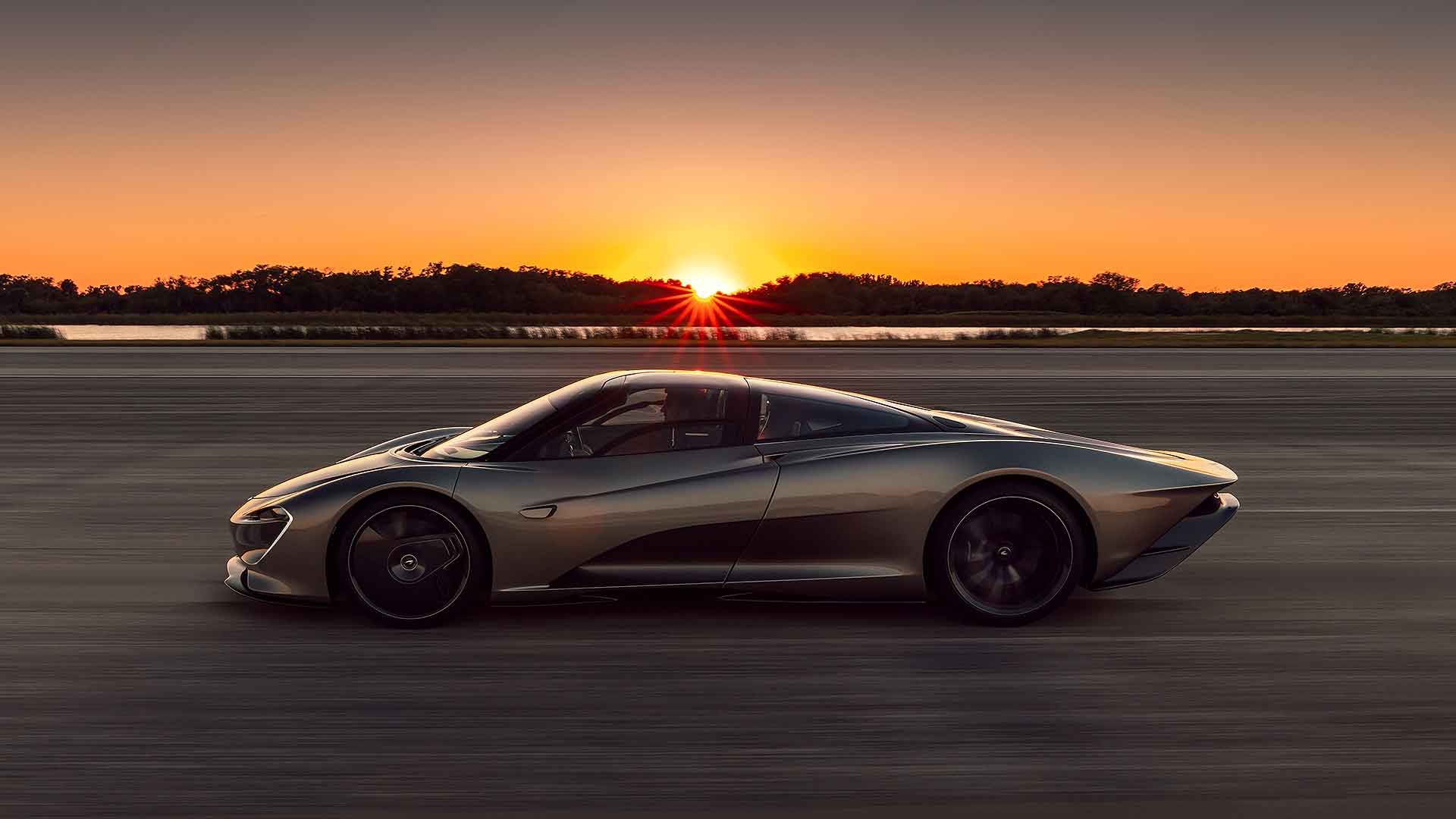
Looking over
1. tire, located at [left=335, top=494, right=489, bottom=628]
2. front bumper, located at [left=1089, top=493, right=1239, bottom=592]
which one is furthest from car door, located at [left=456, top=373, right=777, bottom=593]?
front bumper, located at [left=1089, top=493, right=1239, bottom=592]

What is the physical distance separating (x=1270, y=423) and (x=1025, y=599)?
1171 centimetres

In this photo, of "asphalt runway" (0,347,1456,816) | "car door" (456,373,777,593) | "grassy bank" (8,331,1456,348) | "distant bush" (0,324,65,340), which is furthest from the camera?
"distant bush" (0,324,65,340)

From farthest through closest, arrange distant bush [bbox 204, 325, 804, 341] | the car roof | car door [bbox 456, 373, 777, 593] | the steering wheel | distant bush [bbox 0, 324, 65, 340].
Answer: distant bush [bbox 0, 324, 65, 340]
distant bush [bbox 204, 325, 804, 341]
the car roof
the steering wheel
car door [bbox 456, 373, 777, 593]

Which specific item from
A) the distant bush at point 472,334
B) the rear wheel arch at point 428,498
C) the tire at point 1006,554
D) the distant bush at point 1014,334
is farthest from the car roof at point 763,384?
the distant bush at point 1014,334

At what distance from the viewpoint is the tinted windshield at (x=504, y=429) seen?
5707 mm

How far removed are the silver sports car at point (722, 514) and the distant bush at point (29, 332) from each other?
4783 cm

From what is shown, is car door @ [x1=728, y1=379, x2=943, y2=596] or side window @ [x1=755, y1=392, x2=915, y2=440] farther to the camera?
side window @ [x1=755, y1=392, x2=915, y2=440]

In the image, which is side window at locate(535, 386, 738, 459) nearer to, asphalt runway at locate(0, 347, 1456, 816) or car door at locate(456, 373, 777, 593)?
car door at locate(456, 373, 777, 593)

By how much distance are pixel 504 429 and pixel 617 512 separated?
78cm

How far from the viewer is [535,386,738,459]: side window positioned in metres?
5.62

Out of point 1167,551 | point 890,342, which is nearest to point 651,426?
point 1167,551

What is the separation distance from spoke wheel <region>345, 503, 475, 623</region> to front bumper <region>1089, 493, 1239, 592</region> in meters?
2.84

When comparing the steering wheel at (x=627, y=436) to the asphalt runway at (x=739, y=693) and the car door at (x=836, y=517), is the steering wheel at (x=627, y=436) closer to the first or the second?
the car door at (x=836, y=517)

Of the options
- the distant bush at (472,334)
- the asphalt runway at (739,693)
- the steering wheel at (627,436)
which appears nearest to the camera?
the asphalt runway at (739,693)
